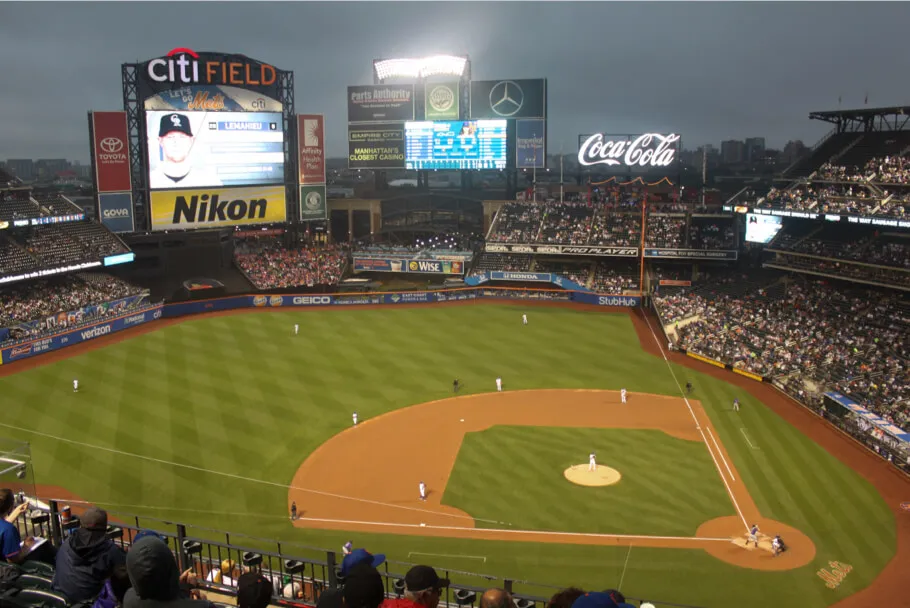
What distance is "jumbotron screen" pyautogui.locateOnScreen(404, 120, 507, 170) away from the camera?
2448 inches

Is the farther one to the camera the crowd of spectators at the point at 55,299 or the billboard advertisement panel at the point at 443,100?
the billboard advertisement panel at the point at 443,100

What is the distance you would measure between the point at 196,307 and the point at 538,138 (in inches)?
1217

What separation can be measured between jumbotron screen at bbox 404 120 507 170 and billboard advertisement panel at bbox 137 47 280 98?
12.4 m

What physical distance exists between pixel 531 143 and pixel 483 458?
3964 cm

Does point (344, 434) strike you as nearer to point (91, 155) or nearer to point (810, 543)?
point (810, 543)

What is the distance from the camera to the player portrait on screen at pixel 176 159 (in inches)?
2087

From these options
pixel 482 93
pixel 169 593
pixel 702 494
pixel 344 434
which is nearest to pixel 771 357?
pixel 702 494

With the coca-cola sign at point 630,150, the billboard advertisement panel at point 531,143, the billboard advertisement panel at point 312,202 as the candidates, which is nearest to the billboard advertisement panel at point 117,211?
the billboard advertisement panel at point 312,202

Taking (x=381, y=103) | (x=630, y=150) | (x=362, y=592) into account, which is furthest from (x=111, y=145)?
(x=362, y=592)

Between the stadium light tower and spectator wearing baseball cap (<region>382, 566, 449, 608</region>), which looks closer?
spectator wearing baseball cap (<region>382, 566, 449, 608</region>)

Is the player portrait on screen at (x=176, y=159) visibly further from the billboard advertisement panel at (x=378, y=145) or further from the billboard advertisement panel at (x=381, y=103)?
the billboard advertisement panel at (x=381, y=103)

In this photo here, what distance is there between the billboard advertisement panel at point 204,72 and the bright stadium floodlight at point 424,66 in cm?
1093

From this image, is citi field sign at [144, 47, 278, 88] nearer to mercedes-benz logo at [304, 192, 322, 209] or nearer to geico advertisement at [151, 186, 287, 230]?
geico advertisement at [151, 186, 287, 230]

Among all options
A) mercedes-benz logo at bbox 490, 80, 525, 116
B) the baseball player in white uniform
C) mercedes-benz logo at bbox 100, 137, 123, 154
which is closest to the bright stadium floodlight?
mercedes-benz logo at bbox 490, 80, 525, 116
